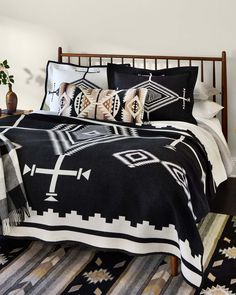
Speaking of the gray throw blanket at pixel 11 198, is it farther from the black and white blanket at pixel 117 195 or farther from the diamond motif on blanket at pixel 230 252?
the diamond motif on blanket at pixel 230 252

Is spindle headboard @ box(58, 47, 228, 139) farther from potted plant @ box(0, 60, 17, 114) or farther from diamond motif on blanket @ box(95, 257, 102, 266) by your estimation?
diamond motif on blanket @ box(95, 257, 102, 266)

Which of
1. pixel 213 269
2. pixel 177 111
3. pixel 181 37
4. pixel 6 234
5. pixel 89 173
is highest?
pixel 181 37

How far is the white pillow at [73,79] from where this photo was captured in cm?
352

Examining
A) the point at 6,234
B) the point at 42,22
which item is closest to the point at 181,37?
the point at 42,22

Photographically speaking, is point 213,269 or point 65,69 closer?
point 213,269

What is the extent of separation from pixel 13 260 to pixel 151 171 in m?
0.90

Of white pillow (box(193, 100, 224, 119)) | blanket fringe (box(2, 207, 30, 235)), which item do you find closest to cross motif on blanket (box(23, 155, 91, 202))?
blanket fringe (box(2, 207, 30, 235))

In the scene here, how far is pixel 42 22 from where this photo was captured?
4.16 meters

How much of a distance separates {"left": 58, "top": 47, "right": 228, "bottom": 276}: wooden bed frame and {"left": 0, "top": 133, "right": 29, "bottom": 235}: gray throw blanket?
1908 mm

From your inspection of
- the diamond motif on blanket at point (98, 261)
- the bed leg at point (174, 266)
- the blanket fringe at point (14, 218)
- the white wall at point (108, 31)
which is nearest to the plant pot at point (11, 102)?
the white wall at point (108, 31)

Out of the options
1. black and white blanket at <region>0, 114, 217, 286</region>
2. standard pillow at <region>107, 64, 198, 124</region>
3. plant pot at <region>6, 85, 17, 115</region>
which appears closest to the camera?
black and white blanket at <region>0, 114, 217, 286</region>

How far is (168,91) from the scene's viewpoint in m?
3.23

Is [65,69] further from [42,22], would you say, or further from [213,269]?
[213,269]

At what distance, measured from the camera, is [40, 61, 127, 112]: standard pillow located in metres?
3.52
